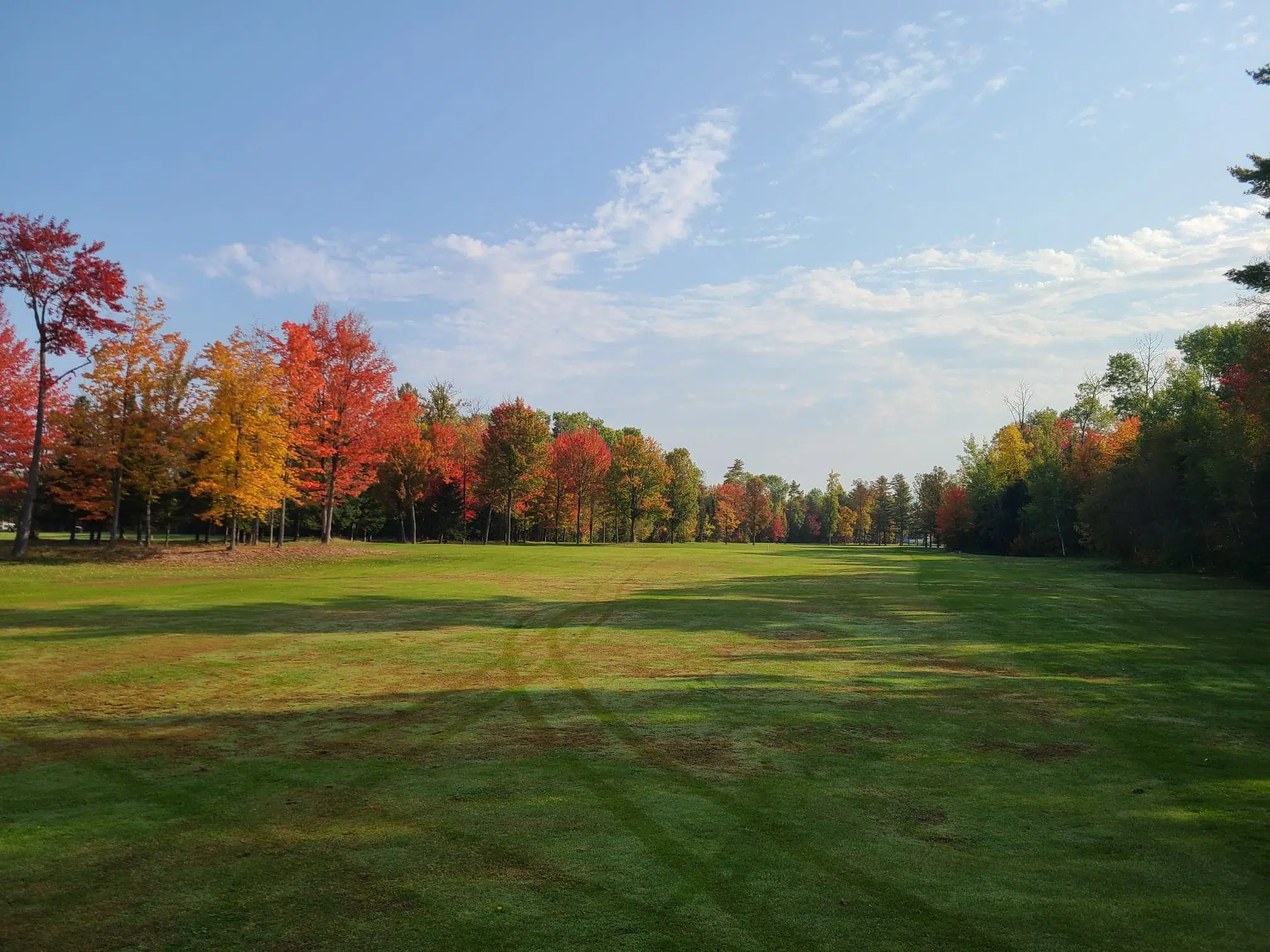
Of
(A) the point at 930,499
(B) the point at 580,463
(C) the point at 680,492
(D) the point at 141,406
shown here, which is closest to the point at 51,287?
(D) the point at 141,406

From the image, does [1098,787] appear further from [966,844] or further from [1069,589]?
[1069,589]

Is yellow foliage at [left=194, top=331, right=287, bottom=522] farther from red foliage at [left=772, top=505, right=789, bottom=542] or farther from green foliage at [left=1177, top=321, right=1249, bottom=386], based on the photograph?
red foliage at [left=772, top=505, right=789, bottom=542]

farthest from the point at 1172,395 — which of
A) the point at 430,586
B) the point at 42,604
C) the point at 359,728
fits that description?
the point at 42,604

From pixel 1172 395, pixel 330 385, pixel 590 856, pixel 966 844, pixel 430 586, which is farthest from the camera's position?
pixel 1172 395

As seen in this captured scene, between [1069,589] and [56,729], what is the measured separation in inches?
1174

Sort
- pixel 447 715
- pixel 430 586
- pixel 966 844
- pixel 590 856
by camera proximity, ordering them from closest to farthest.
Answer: pixel 590 856, pixel 966 844, pixel 447 715, pixel 430 586

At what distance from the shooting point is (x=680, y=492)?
10931cm

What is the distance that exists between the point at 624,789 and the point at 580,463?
7455cm

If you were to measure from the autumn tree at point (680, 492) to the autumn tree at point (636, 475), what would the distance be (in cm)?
1565

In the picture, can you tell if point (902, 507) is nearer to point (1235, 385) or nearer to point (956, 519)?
point (956, 519)

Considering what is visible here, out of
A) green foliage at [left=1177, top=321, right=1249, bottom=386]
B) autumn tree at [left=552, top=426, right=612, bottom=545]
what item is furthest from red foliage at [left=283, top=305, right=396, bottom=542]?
green foliage at [left=1177, top=321, right=1249, bottom=386]

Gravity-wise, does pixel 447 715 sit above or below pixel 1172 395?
below

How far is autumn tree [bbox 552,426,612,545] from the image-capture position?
264ft

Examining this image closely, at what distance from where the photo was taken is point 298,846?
17.5ft
